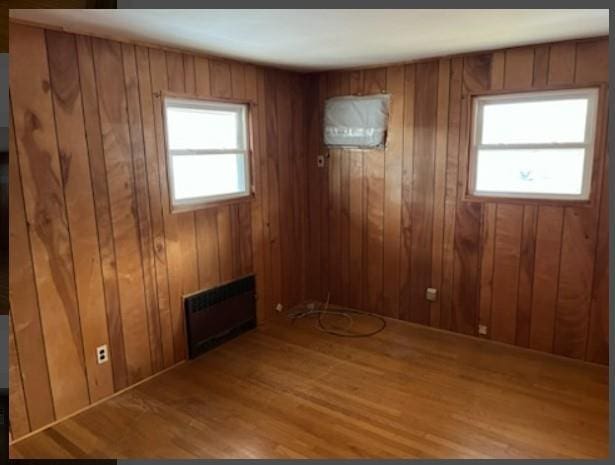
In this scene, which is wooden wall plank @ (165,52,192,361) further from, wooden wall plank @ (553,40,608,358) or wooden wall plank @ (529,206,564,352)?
wooden wall plank @ (553,40,608,358)

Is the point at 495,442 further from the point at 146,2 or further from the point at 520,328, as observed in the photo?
the point at 146,2

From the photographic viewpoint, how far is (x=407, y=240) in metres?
3.97

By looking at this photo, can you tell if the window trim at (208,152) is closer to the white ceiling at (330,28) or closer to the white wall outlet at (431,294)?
the white ceiling at (330,28)

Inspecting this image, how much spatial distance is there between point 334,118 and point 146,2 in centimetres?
232

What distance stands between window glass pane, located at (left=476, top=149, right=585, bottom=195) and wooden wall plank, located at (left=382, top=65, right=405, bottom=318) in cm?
70

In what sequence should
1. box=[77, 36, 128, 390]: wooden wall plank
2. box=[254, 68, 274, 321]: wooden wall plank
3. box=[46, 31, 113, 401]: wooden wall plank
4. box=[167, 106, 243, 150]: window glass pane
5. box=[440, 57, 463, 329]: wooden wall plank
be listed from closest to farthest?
box=[46, 31, 113, 401]: wooden wall plank < box=[77, 36, 128, 390]: wooden wall plank < box=[167, 106, 243, 150]: window glass pane < box=[440, 57, 463, 329]: wooden wall plank < box=[254, 68, 274, 321]: wooden wall plank

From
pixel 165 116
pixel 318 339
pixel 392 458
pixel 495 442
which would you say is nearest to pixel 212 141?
pixel 165 116

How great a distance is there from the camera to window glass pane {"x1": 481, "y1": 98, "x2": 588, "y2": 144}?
3.10 meters

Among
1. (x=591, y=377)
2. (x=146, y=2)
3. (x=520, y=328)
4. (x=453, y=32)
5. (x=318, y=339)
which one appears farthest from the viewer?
(x=318, y=339)

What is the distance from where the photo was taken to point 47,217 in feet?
8.27

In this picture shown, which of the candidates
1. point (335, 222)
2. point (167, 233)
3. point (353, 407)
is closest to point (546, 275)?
point (353, 407)

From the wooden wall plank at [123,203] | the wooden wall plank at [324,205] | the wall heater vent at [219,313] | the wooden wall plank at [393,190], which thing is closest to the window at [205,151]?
the wooden wall plank at [123,203]

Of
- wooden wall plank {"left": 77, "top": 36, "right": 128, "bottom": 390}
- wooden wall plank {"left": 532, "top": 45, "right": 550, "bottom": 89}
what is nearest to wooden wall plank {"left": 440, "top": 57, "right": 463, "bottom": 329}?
wooden wall plank {"left": 532, "top": 45, "right": 550, "bottom": 89}

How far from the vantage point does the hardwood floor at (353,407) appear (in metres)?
2.43
